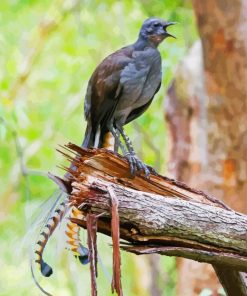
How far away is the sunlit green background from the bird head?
338cm

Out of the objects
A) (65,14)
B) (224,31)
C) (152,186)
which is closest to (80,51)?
(65,14)

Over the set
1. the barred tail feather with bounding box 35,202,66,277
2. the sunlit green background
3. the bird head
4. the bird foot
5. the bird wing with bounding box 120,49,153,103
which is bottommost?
the barred tail feather with bounding box 35,202,66,277

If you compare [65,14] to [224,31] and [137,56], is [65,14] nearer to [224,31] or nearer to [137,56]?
[224,31]

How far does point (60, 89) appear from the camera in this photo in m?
7.75

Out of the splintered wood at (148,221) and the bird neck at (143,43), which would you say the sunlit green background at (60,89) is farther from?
the splintered wood at (148,221)

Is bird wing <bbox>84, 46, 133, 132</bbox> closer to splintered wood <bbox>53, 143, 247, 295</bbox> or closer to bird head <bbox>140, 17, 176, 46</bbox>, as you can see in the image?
bird head <bbox>140, 17, 176, 46</bbox>

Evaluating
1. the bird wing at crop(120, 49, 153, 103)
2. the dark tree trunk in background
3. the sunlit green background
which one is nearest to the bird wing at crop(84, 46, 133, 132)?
the bird wing at crop(120, 49, 153, 103)

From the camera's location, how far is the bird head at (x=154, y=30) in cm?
279

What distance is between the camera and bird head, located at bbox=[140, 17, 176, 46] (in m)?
2.79

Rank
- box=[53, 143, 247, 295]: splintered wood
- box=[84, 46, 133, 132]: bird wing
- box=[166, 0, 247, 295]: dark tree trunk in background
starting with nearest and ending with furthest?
1. box=[53, 143, 247, 295]: splintered wood
2. box=[84, 46, 133, 132]: bird wing
3. box=[166, 0, 247, 295]: dark tree trunk in background

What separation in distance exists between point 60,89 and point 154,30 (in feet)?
16.4

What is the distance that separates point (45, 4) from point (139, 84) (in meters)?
4.73

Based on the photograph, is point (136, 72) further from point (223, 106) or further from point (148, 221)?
point (223, 106)

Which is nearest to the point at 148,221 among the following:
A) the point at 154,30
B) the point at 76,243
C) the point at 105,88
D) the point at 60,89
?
the point at 76,243
